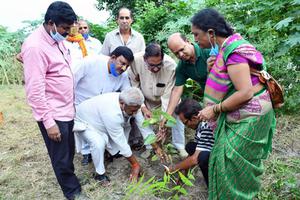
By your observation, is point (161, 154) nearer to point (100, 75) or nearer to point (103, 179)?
point (103, 179)

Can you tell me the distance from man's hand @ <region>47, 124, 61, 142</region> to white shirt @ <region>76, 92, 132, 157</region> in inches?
24.4

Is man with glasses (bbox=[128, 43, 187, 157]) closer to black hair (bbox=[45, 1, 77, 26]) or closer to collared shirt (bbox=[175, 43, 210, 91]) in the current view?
collared shirt (bbox=[175, 43, 210, 91])

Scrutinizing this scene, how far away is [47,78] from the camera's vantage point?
93.8 inches

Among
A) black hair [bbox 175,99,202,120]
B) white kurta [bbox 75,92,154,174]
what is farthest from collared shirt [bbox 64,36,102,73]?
black hair [bbox 175,99,202,120]

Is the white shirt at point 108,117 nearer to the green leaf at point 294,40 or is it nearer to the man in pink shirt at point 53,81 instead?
the man in pink shirt at point 53,81

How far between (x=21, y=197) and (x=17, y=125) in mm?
2233

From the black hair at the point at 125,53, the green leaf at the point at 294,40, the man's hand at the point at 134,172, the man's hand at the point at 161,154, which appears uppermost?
the green leaf at the point at 294,40

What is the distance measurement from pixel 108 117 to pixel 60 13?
3.49ft

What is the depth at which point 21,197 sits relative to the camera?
297 cm

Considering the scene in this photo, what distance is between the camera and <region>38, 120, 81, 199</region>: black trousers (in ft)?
8.27

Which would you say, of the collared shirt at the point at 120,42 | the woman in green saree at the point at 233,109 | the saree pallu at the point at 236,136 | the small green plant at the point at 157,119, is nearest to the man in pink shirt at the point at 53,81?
the small green plant at the point at 157,119

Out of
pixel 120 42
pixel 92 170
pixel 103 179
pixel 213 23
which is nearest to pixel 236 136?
pixel 213 23

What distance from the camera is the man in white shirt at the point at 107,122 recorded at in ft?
9.42

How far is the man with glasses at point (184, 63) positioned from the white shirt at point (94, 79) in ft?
2.25
